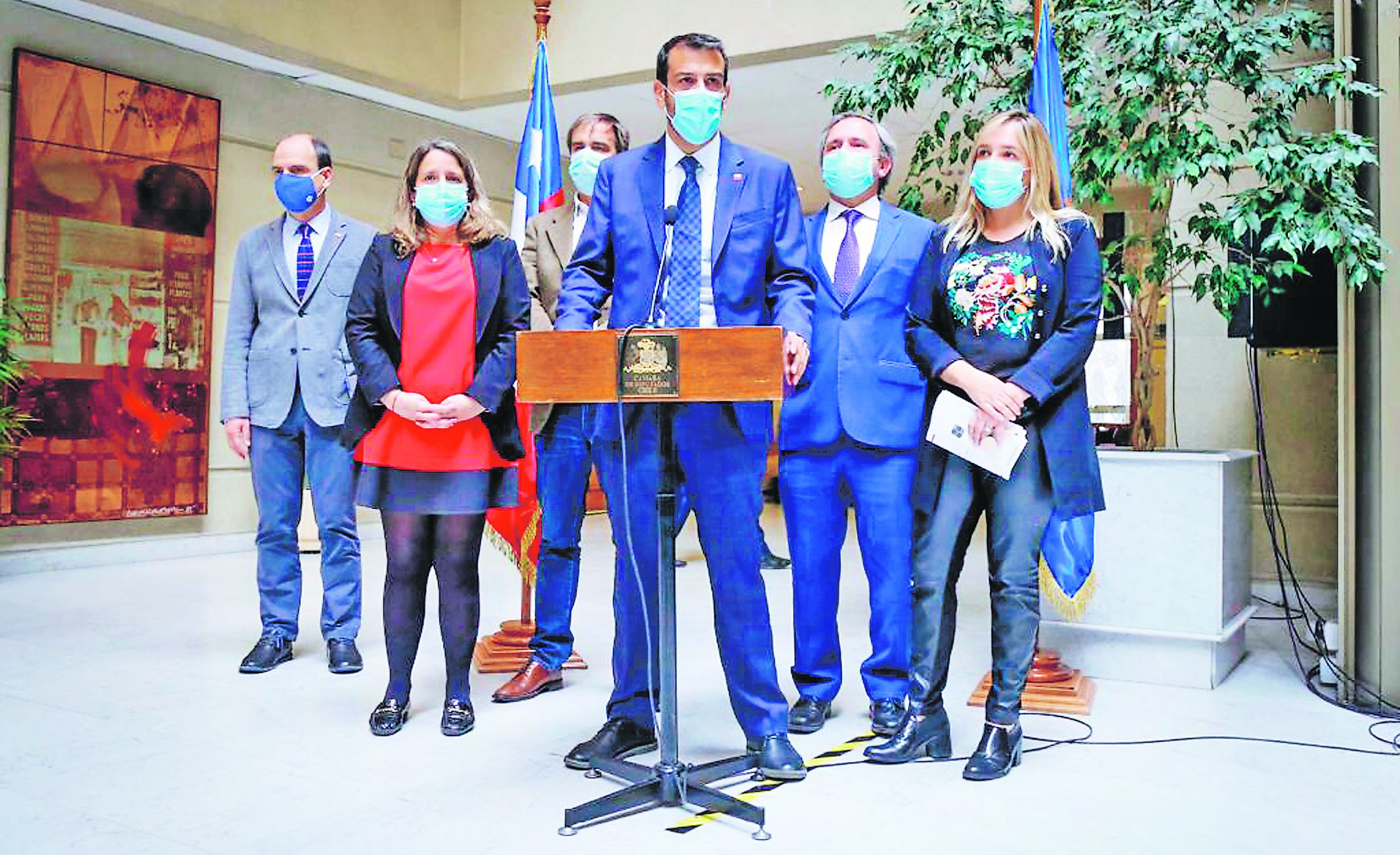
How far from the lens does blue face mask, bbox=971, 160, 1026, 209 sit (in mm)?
2748

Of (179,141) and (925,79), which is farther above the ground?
(179,141)

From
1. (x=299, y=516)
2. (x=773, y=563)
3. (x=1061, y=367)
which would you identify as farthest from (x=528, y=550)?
(x=773, y=563)

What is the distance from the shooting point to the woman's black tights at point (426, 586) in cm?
303

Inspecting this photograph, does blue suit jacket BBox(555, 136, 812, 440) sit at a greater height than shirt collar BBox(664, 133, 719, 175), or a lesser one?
lesser

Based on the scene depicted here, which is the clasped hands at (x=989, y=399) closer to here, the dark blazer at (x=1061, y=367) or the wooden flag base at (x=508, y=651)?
the dark blazer at (x=1061, y=367)

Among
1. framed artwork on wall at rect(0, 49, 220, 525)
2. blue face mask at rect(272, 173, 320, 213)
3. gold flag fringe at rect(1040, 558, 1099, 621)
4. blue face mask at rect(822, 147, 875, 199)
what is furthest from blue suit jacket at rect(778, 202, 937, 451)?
framed artwork on wall at rect(0, 49, 220, 525)

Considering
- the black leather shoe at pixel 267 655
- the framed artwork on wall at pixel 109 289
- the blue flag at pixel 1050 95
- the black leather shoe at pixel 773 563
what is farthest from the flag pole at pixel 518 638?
the framed artwork on wall at pixel 109 289

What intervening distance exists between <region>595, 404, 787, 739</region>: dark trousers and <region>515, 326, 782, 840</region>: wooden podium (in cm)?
9

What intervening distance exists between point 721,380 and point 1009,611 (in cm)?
108

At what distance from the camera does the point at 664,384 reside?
2156 millimetres

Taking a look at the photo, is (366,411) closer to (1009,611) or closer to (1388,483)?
(1009,611)

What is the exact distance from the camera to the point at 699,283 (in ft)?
8.27

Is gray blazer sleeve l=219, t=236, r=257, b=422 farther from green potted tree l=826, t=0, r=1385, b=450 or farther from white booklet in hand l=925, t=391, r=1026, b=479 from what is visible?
white booklet in hand l=925, t=391, r=1026, b=479

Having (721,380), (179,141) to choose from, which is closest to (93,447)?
(179,141)
